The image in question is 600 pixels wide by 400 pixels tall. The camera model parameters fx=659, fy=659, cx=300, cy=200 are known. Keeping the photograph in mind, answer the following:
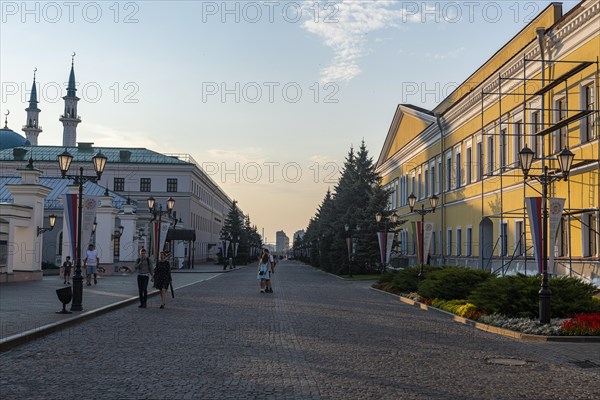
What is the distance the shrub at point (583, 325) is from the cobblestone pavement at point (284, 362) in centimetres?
74

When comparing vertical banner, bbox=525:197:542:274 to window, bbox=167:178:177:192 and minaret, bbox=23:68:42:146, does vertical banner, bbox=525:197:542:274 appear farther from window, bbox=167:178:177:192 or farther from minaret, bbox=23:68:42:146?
minaret, bbox=23:68:42:146

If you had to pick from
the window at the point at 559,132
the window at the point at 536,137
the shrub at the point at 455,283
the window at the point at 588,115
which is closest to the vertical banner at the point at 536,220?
the shrub at the point at 455,283

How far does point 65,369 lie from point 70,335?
4.07 metres

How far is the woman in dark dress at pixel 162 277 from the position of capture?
19922mm

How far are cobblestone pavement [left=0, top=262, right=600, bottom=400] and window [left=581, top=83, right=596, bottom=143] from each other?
31.4 feet

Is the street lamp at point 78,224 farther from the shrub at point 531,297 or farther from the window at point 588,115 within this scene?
the window at point 588,115

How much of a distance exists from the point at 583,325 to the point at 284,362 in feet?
23.4

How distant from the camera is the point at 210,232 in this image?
114 meters

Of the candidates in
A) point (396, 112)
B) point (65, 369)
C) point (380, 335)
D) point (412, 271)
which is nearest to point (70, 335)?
point (65, 369)

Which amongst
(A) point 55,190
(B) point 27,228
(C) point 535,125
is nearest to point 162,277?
(B) point 27,228

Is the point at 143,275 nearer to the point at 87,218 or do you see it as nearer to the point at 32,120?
the point at 87,218

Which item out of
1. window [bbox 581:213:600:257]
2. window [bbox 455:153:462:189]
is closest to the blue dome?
window [bbox 455:153:462:189]

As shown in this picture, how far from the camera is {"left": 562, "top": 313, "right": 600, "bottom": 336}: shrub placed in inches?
535

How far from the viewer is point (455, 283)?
69.7 feet
